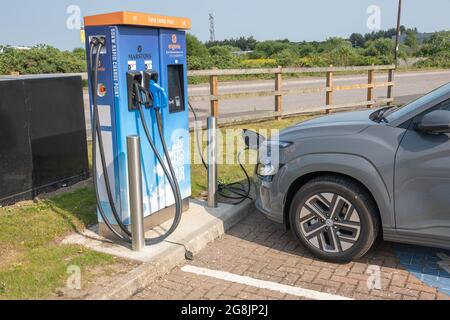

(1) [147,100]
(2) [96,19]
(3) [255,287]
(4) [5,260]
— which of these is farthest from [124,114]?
(3) [255,287]

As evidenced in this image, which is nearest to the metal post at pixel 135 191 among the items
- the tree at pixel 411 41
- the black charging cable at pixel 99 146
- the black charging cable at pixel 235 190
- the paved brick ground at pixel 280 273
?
the black charging cable at pixel 99 146

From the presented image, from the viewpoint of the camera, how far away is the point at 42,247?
4262 millimetres

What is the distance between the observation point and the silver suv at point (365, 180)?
3.69 meters

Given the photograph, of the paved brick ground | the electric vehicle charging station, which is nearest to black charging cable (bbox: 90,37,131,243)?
the electric vehicle charging station

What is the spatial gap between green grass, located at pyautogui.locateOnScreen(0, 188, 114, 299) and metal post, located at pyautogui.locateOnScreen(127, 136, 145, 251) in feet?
0.96

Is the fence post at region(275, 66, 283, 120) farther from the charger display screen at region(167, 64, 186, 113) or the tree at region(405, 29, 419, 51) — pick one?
the tree at region(405, 29, 419, 51)

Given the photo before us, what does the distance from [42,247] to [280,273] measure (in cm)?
215

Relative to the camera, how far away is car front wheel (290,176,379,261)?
3951 millimetres

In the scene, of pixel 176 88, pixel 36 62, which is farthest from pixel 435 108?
pixel 36 62

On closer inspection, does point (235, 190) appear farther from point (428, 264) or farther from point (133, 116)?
point (428, 264)

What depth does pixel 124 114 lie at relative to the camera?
4.20m

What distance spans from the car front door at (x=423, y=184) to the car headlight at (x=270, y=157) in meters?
1.05
